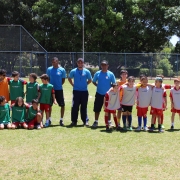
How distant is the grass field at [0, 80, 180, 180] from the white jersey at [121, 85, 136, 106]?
34.1 inches

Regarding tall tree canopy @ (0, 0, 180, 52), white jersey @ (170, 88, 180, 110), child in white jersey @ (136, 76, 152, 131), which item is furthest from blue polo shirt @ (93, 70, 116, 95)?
tall tree canopy @ (0, 0, 180, 52)

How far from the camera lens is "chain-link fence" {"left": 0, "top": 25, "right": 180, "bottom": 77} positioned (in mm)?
29766

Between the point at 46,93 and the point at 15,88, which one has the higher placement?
the point at 15,88

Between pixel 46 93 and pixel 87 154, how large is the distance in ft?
11.0

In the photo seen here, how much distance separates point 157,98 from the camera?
29.9ft

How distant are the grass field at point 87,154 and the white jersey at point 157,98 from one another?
693 mm

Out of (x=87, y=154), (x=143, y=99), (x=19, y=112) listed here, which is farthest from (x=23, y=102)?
(x=87, y=154)

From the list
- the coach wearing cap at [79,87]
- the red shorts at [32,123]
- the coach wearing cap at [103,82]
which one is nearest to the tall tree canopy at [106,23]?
the coach wearing cap at [79,87]

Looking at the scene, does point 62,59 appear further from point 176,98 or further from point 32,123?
point 176,98

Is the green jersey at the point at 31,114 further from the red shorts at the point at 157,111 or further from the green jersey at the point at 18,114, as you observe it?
the red shorts at the point at 157,111

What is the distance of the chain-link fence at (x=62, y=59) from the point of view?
29.8m

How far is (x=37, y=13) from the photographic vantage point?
38.2m

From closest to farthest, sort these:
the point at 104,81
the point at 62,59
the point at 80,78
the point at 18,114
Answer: the point at 18,114 → the point at 104,81 → the point at 80,78 → the point at 62,59

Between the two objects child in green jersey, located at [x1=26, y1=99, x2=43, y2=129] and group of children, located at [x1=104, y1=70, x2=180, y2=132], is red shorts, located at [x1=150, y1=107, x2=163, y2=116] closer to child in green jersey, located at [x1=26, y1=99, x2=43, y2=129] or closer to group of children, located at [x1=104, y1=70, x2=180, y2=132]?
group of children, located at [x1=104, y1=70, x2=180, y2=132]
